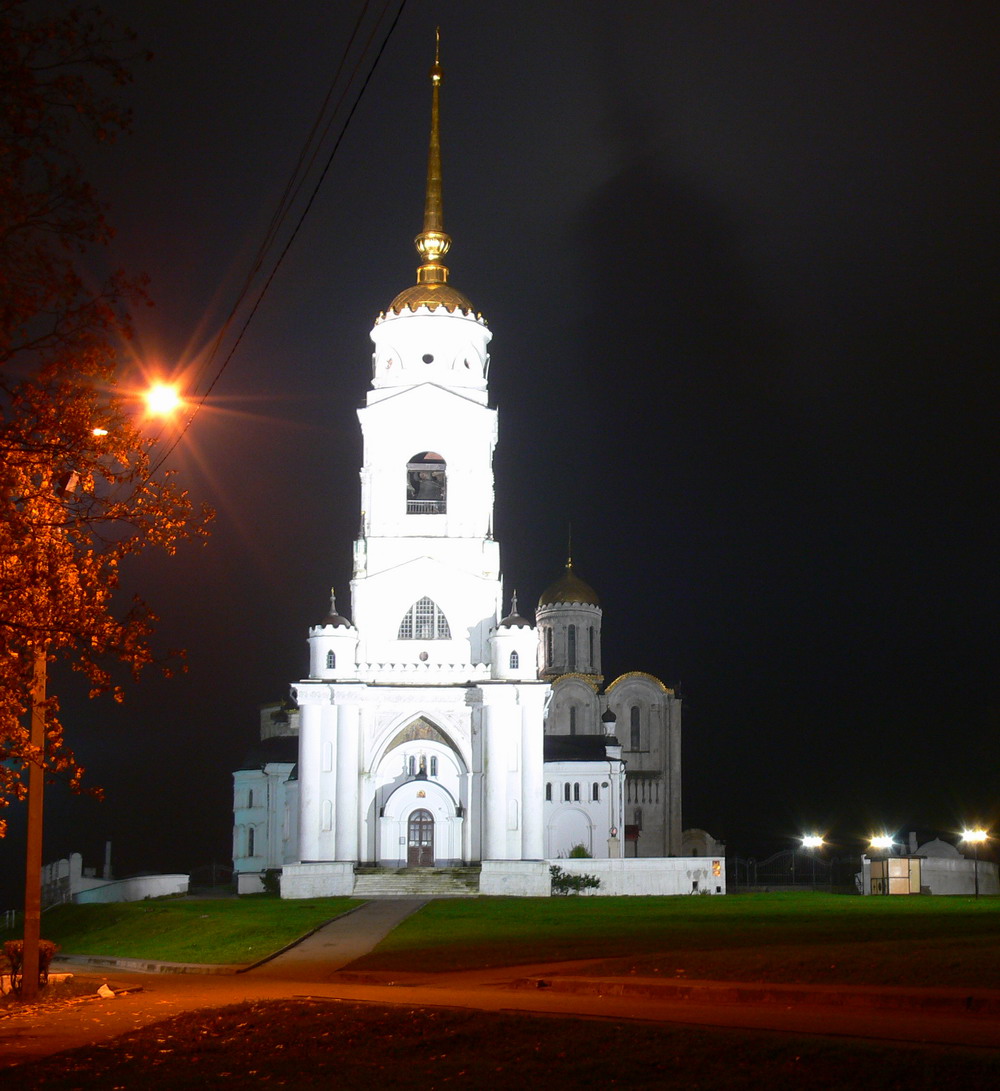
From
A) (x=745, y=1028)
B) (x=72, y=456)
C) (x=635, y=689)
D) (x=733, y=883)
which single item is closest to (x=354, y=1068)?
(x=745, y=1028)

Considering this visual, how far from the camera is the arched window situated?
193 ft

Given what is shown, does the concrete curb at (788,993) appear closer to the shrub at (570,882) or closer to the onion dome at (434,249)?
the shrub at (570,882)

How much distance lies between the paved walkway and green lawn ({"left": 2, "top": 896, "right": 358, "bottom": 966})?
4.79 metres

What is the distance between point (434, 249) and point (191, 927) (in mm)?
36377

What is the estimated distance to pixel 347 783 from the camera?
5531 cm

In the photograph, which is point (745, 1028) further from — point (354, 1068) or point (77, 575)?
point (77, 575)

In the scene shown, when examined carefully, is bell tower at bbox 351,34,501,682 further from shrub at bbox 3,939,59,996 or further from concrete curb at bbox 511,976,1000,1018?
concrete curb at bbox 511,976,1000,1018

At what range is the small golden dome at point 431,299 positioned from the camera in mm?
62478

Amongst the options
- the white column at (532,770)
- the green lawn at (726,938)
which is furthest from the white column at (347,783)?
the green lawn at (726,938)

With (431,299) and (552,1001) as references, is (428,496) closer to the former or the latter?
(431,299)

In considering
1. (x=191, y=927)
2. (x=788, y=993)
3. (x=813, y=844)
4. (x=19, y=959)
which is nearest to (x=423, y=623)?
(x=813, y=844)

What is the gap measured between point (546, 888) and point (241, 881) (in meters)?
12.3

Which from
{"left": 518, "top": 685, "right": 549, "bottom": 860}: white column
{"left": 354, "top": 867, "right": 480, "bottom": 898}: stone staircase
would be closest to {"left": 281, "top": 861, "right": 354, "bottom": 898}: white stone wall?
{"left": 354, "top": 867, "right": 480, "bottom": 898}: stone staircase

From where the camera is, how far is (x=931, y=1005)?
16453mm
